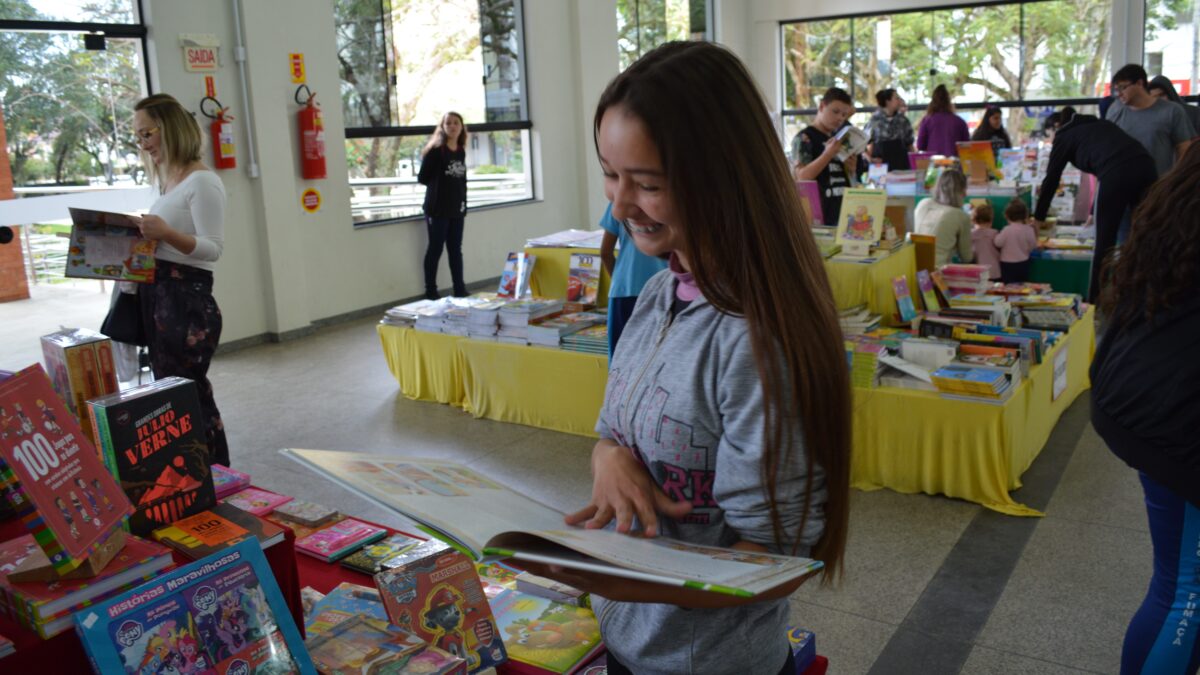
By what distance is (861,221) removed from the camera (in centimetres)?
465

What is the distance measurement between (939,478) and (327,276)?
5.16 metres

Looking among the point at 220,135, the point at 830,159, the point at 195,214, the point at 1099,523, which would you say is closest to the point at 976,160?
the point at 830,159

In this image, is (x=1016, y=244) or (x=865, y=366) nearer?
(x=865, y=366)

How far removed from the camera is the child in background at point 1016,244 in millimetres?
6387

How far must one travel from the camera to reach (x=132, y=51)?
243 inches

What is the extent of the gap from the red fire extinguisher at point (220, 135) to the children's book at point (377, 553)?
5.17 meters

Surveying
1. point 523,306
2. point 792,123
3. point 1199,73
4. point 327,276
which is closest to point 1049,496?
point 523,306

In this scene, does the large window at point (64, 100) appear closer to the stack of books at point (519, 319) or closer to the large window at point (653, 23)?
the stack of books at point (519, 319)

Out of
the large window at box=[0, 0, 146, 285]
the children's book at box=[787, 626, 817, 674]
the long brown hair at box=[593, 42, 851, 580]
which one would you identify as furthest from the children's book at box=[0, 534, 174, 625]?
the large window at box=[0, 0, 146, 285]

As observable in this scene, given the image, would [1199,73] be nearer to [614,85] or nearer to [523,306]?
[523,306]

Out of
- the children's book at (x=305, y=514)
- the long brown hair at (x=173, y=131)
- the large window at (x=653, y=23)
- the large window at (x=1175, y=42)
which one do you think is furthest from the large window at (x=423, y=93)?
the large window at (x=1175, y=42)

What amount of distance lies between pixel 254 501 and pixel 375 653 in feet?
1.75

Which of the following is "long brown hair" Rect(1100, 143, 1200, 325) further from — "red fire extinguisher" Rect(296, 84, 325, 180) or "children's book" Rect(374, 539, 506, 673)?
"red fire extinguisher" Rect(296, 84, 325, 180)

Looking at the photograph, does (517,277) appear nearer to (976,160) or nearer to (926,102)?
(976,160)
